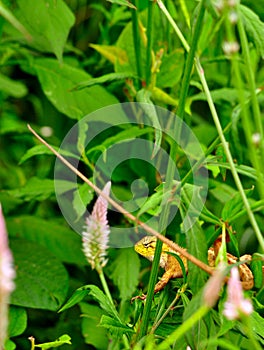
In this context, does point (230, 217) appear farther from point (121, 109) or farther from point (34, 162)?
point (34, 162)

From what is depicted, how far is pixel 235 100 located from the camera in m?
1.28

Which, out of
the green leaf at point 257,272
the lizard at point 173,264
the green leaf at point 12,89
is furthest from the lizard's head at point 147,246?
the green leaf at point 12,89

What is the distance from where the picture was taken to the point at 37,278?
1.21 meters

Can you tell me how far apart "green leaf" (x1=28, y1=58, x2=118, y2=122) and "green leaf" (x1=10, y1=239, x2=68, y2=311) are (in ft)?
0.84

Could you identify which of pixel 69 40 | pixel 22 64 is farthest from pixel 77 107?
pixel 69 40

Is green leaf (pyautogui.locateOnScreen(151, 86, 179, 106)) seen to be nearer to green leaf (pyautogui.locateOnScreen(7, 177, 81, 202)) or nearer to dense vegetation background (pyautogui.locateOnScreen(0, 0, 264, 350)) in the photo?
dense vegetation background (pyautogui.locateOnScreen(0, 0, 264, 350))

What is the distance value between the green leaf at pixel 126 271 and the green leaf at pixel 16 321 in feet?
0.49

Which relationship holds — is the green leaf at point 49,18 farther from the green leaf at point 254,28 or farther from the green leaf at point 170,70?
the green leaf at point 254,28

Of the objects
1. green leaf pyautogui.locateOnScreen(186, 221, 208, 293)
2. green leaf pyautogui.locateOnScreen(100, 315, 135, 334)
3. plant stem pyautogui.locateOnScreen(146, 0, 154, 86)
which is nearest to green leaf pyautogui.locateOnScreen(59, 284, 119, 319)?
green leaf pyautogui.locateOnScreen(100, 315, 135, 334)

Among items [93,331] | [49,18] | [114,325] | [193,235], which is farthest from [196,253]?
[49,18]

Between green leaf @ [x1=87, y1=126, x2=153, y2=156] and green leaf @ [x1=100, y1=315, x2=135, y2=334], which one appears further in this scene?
green leaf @ [x1=87, y1=126, x2=153, y2=156]

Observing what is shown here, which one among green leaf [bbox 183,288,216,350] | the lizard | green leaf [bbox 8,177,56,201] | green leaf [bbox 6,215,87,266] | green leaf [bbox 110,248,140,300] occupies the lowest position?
green leaf [bbox 6,215,87,266]

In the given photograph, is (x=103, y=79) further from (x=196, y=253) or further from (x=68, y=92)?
(x=196, y=253)

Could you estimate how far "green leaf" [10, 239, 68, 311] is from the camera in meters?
1.15
